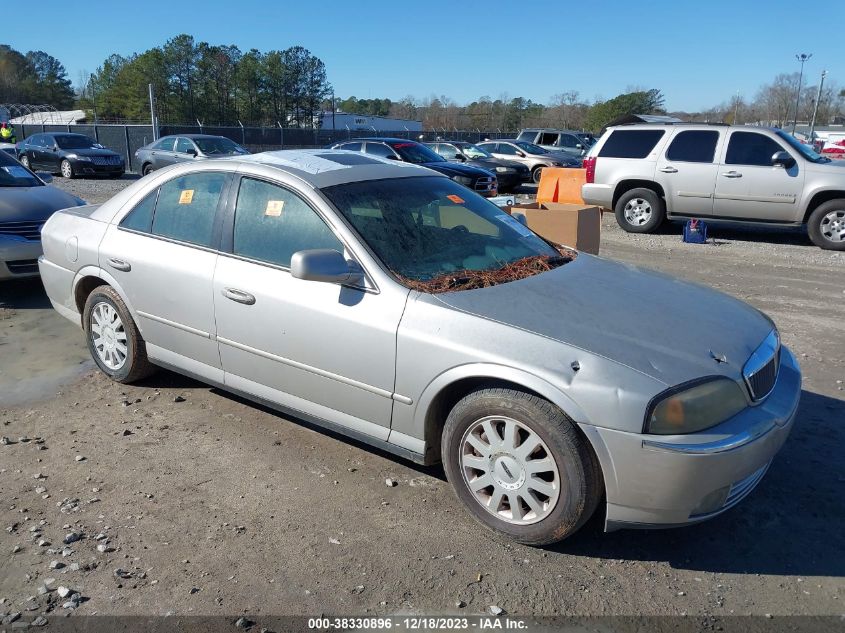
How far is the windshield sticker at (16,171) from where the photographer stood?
8.05 m

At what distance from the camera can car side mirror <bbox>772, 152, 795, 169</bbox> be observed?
10.7 metres

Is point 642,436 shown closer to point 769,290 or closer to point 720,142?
point 769,290

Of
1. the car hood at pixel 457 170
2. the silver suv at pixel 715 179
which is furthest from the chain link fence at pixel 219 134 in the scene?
the silver suv at pixel 715 179

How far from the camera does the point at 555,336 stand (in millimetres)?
3000

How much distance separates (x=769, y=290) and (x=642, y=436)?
616cm

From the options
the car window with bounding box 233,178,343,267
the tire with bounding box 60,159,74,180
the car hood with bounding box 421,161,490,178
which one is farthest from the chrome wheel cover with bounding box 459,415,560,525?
the tire with bounding box 60,159,74,180

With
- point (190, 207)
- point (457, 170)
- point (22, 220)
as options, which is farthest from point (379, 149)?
point (190, 207)

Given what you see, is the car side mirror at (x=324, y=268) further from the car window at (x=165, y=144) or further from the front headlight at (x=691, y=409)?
the car window at (x=165, y=144)

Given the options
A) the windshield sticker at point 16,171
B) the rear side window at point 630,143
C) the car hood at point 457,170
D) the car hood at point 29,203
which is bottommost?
the car hood at point 29,203

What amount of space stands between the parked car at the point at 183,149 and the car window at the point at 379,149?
429 centimetres

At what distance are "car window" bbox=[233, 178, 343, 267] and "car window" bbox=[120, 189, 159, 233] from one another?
839 millimetres

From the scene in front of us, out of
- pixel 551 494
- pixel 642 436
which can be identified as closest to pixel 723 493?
pixel 642 436

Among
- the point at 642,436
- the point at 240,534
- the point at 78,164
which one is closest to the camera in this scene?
the point at 642,436

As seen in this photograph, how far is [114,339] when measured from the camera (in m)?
4.83
